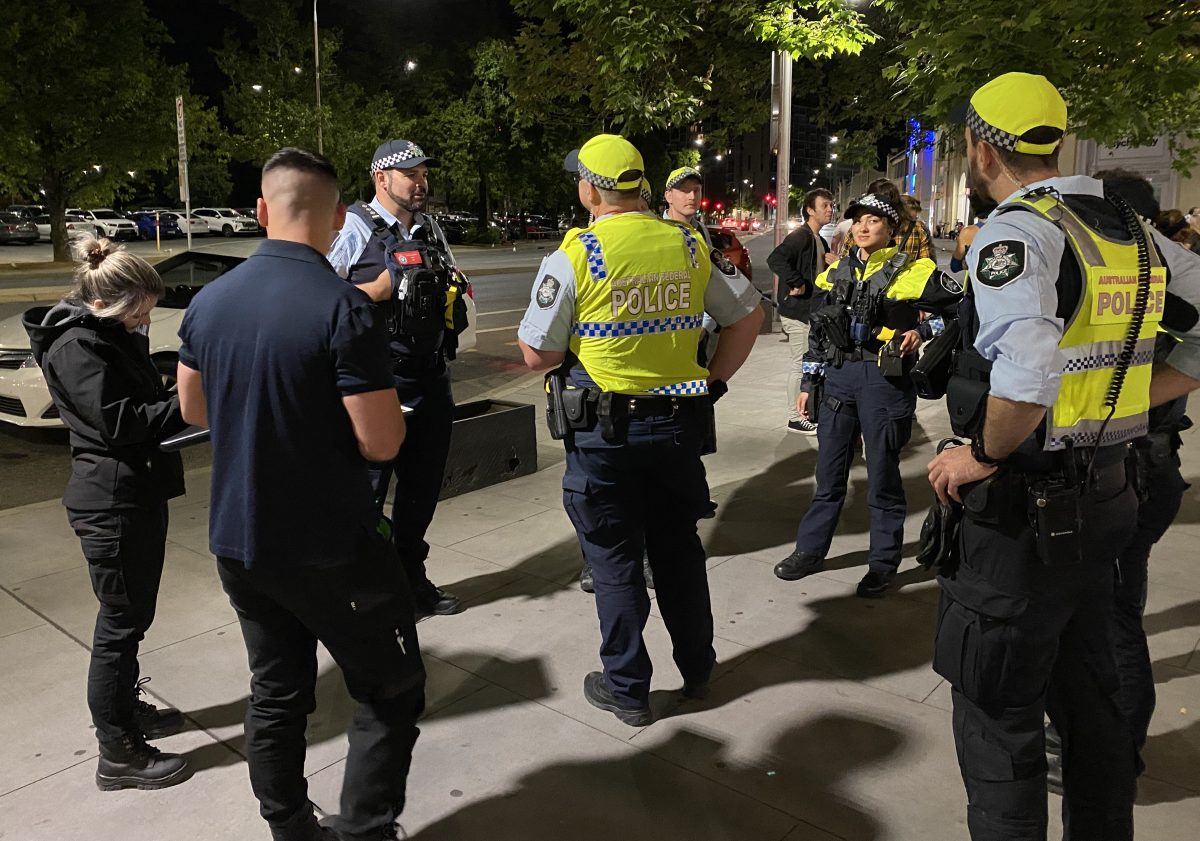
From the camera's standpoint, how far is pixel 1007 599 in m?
2.25

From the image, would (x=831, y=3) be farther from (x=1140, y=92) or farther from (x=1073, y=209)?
(x=1073, y=209)

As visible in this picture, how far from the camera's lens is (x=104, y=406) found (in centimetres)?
287

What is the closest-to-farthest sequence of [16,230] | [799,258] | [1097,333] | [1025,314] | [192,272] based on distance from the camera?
[1025,314], [1097,333], [799,258], [192,272], [16,230]

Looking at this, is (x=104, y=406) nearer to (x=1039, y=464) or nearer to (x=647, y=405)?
(x=647, y=405)

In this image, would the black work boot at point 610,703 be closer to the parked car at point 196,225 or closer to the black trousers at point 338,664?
the black trousers at point 338,664

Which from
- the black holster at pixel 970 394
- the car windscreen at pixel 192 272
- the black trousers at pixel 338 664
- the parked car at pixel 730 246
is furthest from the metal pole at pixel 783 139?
the black trousers at pixel 338 664

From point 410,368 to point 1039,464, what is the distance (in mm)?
2847

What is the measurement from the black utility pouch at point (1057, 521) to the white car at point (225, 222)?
4632cm

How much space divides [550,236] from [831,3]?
42.4m

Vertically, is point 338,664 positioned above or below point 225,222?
below

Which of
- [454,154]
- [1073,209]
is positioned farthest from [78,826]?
[454,154]

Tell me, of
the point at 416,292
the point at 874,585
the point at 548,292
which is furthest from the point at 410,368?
the point at 874,585

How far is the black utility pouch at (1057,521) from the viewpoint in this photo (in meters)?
2.20

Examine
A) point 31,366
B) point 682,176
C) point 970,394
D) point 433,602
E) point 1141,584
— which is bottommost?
point 433,602
